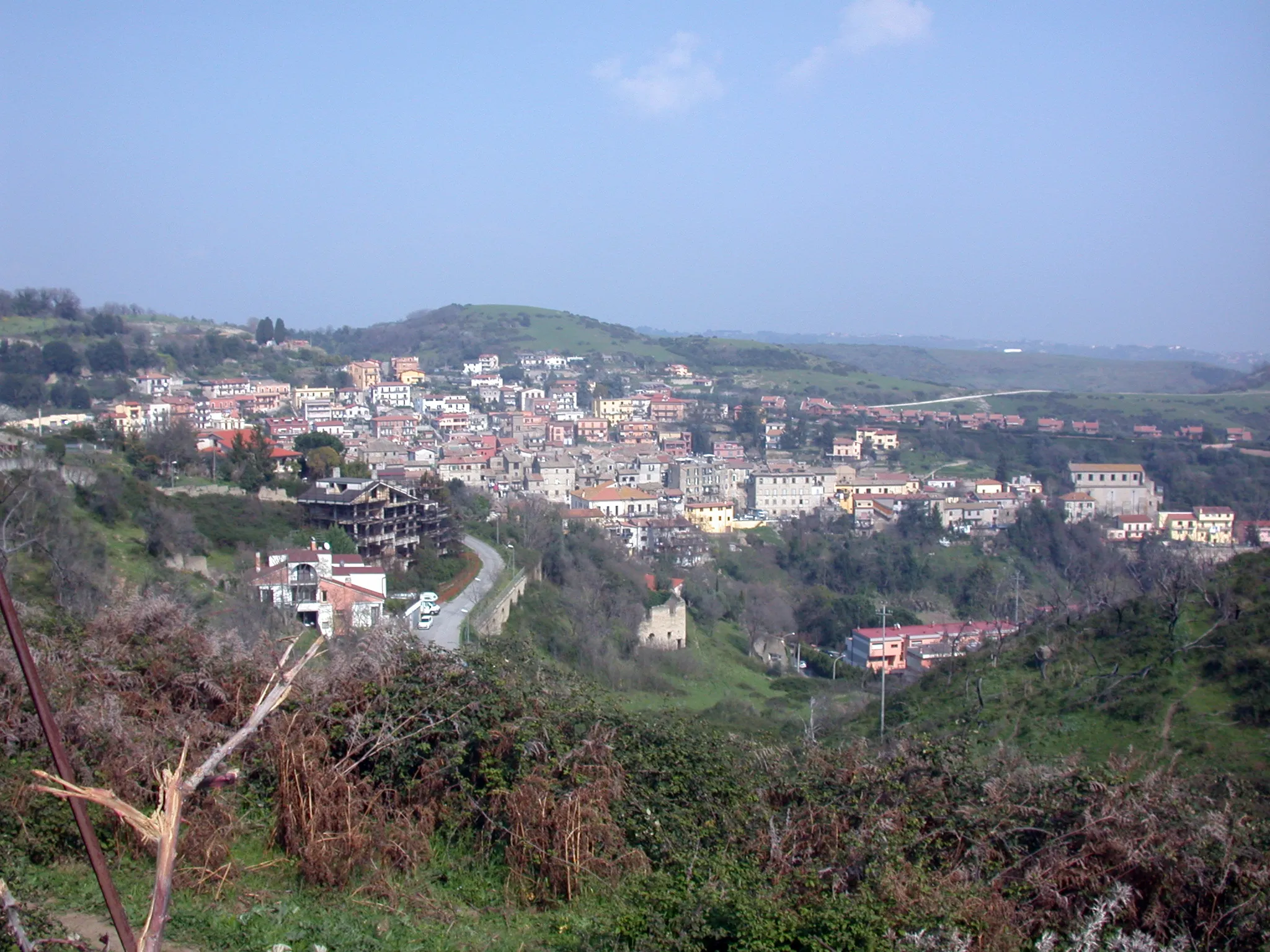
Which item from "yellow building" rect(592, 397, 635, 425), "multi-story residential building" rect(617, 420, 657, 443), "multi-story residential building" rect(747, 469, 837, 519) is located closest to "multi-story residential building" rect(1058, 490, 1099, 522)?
"multi-story residential building" rect(747, 469, 837, 519)

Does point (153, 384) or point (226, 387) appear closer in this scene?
point (153, 384)

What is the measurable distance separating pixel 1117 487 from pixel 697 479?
13837mm

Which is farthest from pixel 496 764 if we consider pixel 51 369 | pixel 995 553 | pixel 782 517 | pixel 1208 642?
pixel 51 369

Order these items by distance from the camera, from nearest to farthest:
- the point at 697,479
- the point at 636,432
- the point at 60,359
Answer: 1. the point at 697,479
2. the point at 60,359
3. the point at 636,432

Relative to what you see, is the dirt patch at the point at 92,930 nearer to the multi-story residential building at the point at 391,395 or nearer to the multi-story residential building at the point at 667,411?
the multi-story residential building at the point at 391,395

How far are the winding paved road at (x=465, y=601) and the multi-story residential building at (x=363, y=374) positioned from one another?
3282 centimetres

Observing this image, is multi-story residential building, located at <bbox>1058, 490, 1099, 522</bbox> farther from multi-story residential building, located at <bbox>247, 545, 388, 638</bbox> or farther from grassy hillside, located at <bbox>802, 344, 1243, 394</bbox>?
grassy hillside, located at <bbox>802, 344, 1243, 394</bbox>

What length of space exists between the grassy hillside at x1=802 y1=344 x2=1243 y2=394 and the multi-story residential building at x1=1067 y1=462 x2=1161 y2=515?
24790mm

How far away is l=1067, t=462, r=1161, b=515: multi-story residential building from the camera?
32.9m

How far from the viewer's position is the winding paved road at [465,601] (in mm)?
12289

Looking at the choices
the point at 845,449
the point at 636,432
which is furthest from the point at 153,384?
the point at 845,449

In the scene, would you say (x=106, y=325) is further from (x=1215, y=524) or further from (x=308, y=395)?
(x=1215, y=524)

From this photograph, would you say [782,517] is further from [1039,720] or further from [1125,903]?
[1125,903]

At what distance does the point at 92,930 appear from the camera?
2867mm
